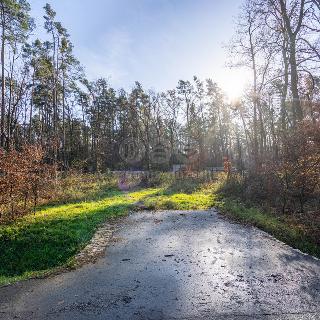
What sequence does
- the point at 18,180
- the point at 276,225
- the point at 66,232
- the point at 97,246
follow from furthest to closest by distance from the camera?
1. the point at 18,180
2. the point at 276,225
3. the point at 66,232
4. the point at 97,246

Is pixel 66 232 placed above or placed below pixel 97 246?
above

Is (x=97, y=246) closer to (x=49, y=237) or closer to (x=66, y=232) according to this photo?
(x=66, y=232)

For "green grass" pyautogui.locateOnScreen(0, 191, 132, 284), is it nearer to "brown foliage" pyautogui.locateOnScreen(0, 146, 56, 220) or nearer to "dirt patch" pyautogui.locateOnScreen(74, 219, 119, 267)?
"dirt patch" pyautogui.locateOnScreen(74, 219, 119, 267)

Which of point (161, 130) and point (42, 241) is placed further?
point (161, 130)

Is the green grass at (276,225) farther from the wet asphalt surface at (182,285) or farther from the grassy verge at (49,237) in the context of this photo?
the grassy verge at (49,237)

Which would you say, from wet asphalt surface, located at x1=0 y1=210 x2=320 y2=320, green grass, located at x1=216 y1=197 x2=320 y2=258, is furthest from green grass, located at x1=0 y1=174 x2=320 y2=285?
wet asphalt surface, located at x1=0 y1=210 x2=320 y2=320

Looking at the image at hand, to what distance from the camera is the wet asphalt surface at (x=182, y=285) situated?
17.6 ft

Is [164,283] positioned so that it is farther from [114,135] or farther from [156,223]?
[114,135]

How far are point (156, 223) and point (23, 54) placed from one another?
24686mm

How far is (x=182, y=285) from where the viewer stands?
6395 mm

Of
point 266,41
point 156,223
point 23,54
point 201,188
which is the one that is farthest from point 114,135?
point 156,223

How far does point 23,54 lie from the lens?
99.8ft

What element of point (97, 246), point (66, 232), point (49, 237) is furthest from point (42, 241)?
point (97, 246)

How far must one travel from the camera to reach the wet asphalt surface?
211 inches
